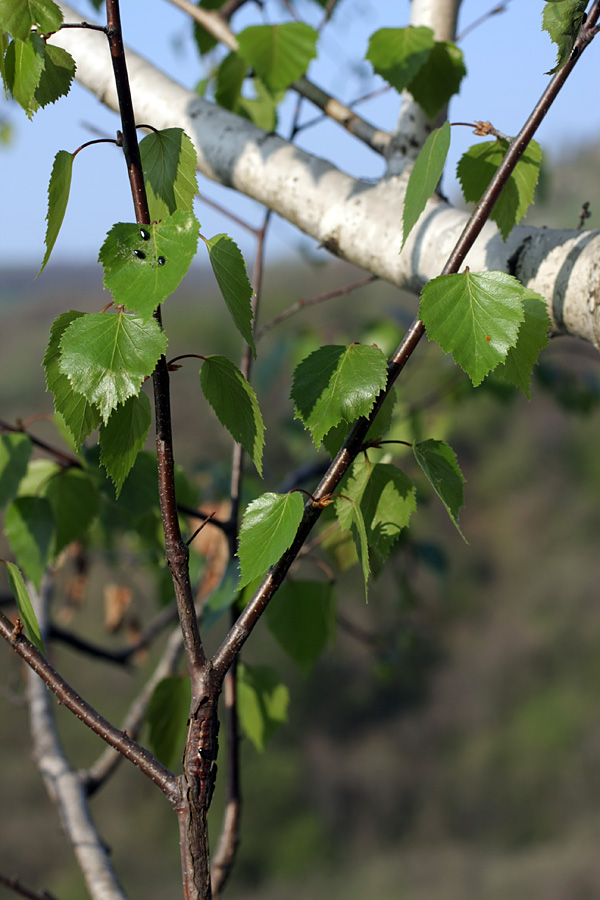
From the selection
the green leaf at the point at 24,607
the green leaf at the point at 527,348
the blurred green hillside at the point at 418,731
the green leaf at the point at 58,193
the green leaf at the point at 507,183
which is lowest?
the blurred green hillside at the point at 418,731

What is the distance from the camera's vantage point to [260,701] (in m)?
0.47

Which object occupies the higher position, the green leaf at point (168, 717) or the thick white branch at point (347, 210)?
the thick white branch at point (347, 210)

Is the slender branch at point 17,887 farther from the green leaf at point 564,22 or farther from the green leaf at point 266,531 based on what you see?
the green leaf at point 564,22

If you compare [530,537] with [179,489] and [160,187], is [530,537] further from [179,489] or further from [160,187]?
[160,187]

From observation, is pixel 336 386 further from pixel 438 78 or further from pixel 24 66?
pixel 438 78

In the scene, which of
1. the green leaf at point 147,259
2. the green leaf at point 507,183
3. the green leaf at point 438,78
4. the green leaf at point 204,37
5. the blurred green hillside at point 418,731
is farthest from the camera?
the blurred green hillside at point 418,731

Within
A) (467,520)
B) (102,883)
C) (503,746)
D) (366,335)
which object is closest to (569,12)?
(102,883)

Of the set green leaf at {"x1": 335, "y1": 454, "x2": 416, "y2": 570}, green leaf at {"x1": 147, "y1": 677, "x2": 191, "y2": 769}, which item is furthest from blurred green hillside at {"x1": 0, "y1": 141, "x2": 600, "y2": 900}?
green leaf at {"x1": 335, "y1": 454, "x2": 416, "y2": 570}

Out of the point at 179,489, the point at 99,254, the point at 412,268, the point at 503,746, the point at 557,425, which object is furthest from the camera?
the point at 557,425

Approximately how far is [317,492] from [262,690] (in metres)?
0.25

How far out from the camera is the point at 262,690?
47cm

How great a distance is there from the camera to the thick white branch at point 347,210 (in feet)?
1.09

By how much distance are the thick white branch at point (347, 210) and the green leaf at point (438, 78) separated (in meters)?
0.05

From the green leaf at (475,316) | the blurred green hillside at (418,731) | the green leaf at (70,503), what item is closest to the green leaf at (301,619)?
the green leaf at (70,503)
